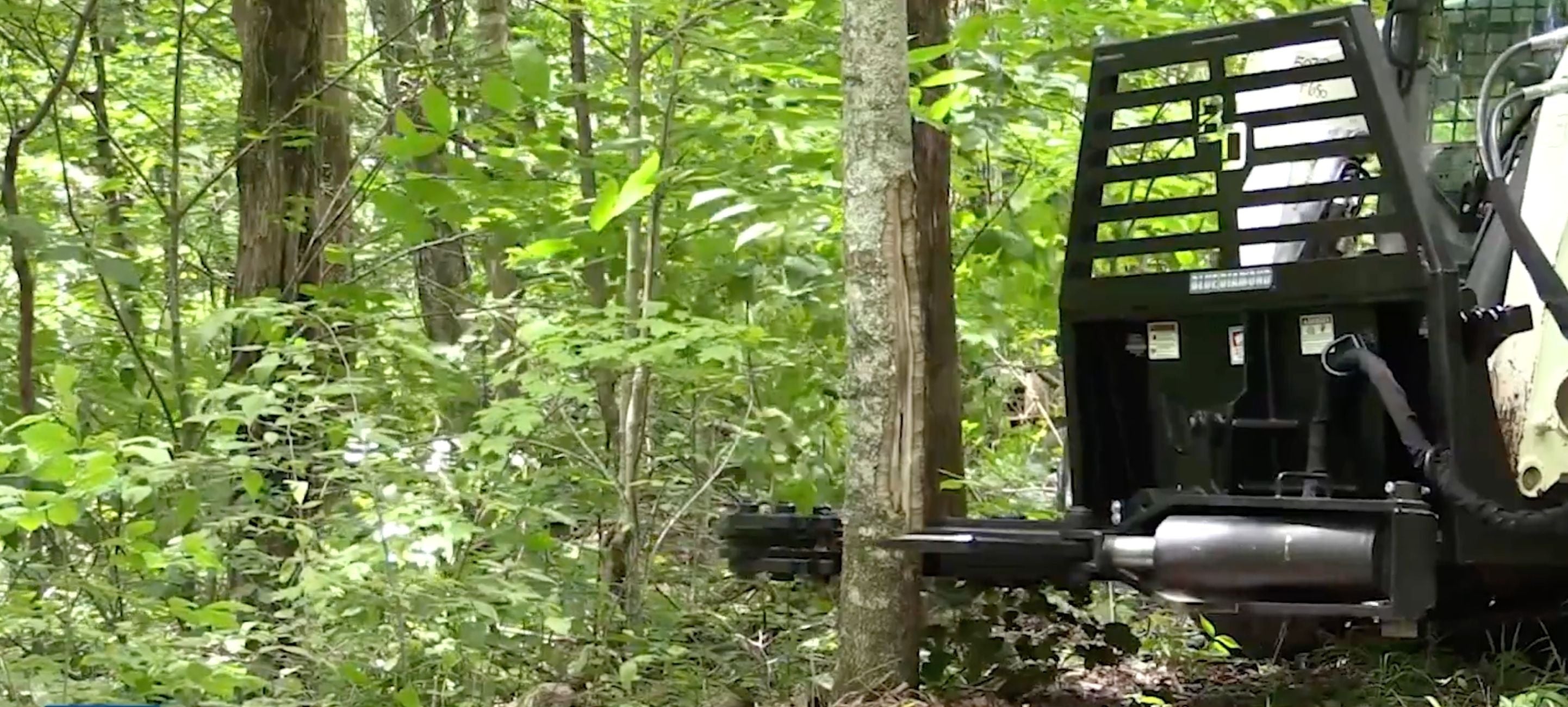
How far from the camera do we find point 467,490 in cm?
449

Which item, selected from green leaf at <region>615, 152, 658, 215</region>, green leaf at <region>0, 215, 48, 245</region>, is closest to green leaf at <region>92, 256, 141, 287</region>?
green leaf at <region>0, 215, 48, 245</region>

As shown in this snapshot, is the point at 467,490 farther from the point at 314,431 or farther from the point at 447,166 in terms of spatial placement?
the point at 447,166

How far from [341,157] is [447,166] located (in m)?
1.14

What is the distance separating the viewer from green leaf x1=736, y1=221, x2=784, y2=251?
441 centimetres

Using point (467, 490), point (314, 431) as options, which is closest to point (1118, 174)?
point (467, 490)

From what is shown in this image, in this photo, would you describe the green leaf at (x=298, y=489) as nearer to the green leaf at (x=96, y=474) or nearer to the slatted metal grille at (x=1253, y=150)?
the green leaf at (x=96, y=474)

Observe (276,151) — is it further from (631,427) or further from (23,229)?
(631,427)

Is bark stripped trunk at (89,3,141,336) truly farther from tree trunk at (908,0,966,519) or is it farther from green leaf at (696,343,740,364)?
tree trunk at (908,0,966,519)

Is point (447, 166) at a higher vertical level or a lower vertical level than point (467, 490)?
higher

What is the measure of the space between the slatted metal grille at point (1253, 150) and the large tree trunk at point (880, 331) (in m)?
0.66

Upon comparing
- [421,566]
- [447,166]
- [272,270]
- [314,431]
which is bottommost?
[421,566]

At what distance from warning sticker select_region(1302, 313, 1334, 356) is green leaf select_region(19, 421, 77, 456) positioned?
3.24 meters

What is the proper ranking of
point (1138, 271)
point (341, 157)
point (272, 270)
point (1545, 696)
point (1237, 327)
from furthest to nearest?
point (341, 157) < point (272, 270) < point (1138, 271) < point (1237, 327) < point (1545, 696)

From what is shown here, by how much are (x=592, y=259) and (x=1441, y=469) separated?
9.96 ft
